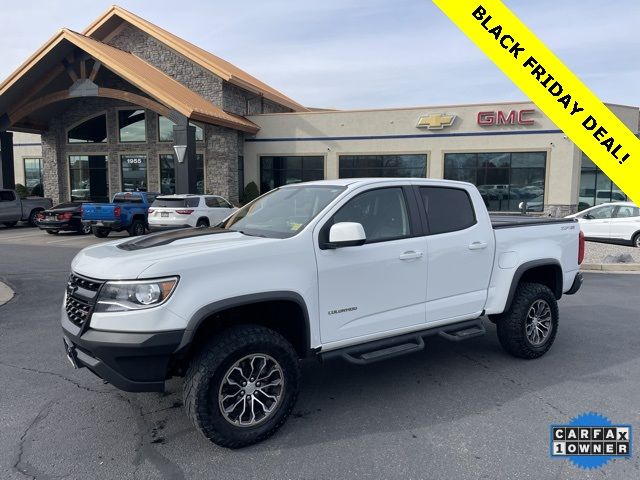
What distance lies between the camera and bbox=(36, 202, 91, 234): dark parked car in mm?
18047

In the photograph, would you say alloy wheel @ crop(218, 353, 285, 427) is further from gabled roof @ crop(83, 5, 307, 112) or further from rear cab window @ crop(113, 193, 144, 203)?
gabled roof @ crop(83, 5, 307, 112)

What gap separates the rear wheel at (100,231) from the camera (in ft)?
55.4

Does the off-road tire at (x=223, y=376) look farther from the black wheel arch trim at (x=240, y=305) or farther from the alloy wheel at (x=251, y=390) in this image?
the black wheel arch trim at (x=240, y=305)

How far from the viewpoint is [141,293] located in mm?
3164

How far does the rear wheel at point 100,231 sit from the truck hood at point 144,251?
551 inches

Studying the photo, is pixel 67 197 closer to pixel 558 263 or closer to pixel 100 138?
pixel 100 138

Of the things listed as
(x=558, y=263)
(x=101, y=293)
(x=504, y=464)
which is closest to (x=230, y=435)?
(x=101, y=293)

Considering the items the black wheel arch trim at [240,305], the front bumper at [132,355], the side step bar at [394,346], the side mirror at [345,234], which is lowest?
the side step bar at [394,346]

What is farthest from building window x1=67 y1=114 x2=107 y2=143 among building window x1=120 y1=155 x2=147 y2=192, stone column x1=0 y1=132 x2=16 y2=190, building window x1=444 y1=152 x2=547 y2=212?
building window x1=444 y1=152 x2=547 y2=212

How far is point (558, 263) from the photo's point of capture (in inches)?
209

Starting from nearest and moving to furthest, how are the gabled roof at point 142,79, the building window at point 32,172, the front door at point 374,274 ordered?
1. the front door at point 374,274
2. the gabled roof at point 142,79
3. the building window at point 32,172

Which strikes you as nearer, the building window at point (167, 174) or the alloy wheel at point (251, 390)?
the alloy wheel at point (251, 390)

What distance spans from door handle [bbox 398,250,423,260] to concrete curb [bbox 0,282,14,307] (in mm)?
6598

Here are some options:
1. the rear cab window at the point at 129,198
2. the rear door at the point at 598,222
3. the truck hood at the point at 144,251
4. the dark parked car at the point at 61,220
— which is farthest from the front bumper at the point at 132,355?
the dark parked car at the point at 61,220
